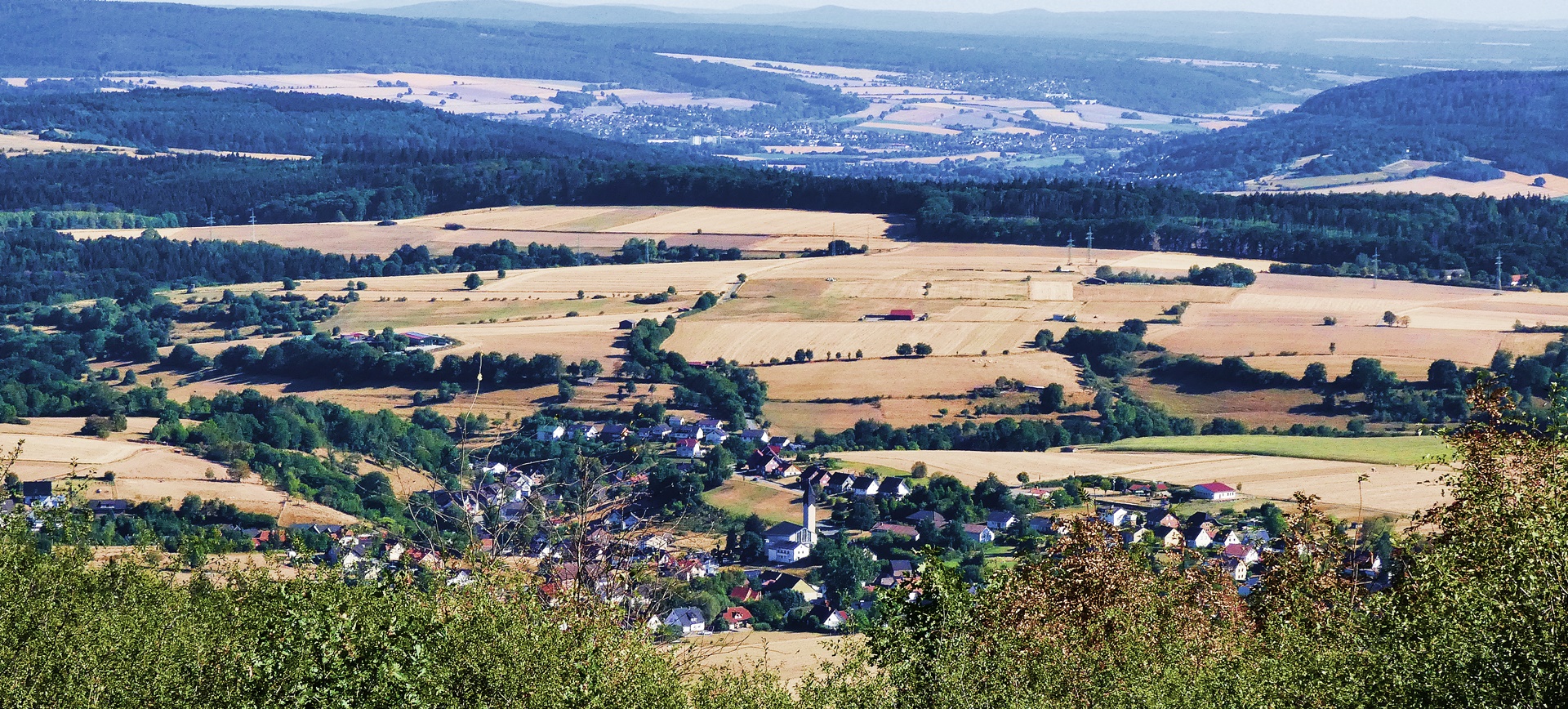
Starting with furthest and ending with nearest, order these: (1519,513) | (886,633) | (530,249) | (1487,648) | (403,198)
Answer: (403,198) → (530,249) → (886,633) → (1519,513) → (1487,648)

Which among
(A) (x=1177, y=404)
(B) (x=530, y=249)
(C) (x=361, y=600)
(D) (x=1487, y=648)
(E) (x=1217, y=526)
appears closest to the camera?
(D) (x=1487, y=648)

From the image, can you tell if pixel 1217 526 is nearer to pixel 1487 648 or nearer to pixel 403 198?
pixel 1487 648

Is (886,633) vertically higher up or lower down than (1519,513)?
lower down

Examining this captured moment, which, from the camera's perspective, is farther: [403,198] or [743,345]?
[403,198]

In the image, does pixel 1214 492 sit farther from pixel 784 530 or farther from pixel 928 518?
pixel 784 530

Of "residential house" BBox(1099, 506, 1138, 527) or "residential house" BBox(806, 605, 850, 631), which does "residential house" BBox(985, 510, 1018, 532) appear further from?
"residential house" BBox(806, 605, 850, 631)

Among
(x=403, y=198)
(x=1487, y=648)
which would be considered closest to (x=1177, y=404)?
(x=1487, y=648)

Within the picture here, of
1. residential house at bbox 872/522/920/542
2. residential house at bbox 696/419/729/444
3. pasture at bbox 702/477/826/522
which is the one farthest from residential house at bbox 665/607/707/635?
residential house at bbox 696/419/729/444
